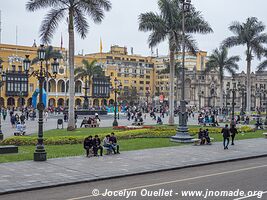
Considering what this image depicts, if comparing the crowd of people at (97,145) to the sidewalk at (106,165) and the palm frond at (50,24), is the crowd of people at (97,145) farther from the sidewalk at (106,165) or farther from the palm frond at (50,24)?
the palm frond at (50,24)

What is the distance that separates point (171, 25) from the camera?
35.1m

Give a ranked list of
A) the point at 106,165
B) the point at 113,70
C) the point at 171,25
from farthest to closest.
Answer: the point at 113,70, the point at 171,25, the point at 106,165

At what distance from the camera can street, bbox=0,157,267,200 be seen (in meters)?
10.9

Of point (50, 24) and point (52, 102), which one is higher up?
point (50, 24)

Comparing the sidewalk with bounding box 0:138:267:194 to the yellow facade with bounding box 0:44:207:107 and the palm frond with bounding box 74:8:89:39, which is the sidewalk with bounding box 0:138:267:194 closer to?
the palm frond with bounding box 74:8:89:39

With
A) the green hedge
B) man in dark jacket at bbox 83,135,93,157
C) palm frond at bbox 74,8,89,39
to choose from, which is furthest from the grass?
palm frond at bbox 74,8,89,39

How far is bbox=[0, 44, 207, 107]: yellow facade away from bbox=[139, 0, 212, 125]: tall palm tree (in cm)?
5931

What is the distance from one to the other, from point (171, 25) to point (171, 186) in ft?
81.7

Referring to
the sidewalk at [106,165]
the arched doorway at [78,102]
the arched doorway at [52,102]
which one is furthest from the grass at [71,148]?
the arched doorway at [78,102]

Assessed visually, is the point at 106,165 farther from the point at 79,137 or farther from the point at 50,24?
the point at 50,24

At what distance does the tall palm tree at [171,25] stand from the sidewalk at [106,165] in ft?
47.5

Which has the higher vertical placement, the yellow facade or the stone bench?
the yellow facade

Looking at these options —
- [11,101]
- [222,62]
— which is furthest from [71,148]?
[11,101]

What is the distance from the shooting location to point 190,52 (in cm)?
3550
